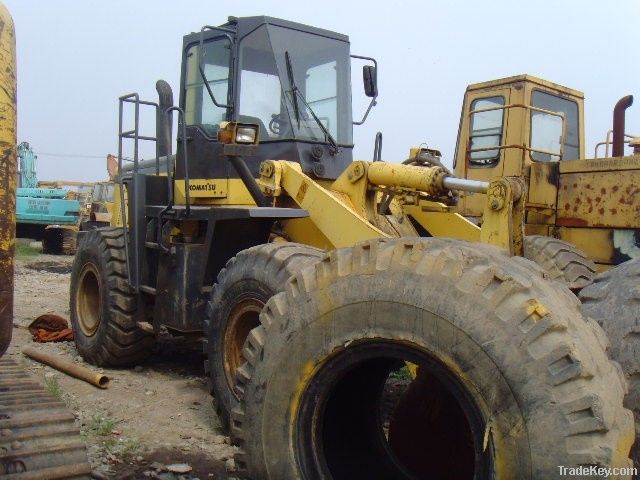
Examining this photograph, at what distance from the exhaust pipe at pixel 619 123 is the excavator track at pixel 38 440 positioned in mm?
6961

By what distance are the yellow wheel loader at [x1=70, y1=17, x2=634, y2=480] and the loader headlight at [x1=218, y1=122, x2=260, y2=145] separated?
0.02m

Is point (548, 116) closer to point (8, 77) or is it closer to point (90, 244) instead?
point (90, 244)

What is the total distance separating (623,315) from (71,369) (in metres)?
4.85

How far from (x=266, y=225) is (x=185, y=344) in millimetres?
2603

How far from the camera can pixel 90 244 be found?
7.18 meters

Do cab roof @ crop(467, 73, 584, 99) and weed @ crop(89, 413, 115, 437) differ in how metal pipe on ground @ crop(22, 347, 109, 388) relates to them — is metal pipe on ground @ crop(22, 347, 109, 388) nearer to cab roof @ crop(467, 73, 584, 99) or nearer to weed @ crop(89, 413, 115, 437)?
weed @ crop(89, 413, 115, 437)

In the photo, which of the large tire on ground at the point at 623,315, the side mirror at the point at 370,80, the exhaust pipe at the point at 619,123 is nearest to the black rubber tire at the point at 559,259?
the exhaust pipe at the point at 619,123

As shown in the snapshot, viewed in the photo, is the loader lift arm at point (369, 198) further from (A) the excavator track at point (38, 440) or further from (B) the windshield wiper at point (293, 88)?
(A) the excavator track at point (38, 440)

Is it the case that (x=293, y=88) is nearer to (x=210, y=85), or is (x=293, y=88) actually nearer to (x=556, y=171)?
(x=210, y=85)

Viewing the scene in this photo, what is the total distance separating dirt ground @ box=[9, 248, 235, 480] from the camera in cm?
415

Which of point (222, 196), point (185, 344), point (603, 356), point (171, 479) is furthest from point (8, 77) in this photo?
point (185, 344)

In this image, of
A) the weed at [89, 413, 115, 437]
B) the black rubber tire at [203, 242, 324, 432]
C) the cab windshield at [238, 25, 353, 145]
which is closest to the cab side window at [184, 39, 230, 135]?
the cab windshield at [238, 25, 353, 145]

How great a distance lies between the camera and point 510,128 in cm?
927

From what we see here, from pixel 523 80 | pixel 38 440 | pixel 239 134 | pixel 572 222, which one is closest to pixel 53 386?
pixel 239 134
